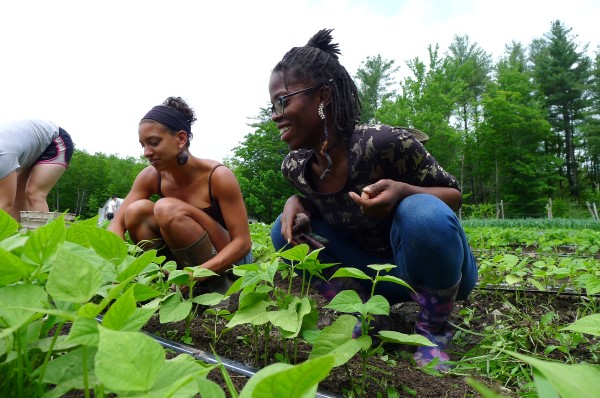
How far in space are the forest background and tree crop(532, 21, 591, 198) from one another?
0.07 metres

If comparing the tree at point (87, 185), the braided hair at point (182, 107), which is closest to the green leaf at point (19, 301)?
the braided hair at point (182, 107)

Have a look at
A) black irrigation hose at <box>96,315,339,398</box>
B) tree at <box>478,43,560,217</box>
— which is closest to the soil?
black irrigation hose at <box>96,315,339,398</box>

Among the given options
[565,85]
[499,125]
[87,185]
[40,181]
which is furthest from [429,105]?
[87,185]

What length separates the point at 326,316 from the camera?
1.74 meters

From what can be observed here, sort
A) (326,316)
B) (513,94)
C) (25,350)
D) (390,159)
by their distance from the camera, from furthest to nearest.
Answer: (513,94) < (326,316) < (390,159) < (25,350)

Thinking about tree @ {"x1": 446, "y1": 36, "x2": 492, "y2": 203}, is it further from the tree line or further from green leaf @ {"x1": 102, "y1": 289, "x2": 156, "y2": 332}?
green leaf @ {"x1": 102, "y1": 289, "x2": 156, "y2": 332}

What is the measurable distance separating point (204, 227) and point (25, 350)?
1.52 m

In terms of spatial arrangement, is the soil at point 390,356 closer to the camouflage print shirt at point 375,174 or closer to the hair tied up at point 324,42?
Result: the camouflage print shirt at point 375,174

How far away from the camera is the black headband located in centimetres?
210

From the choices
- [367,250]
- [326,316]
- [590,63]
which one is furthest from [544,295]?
[590,63]

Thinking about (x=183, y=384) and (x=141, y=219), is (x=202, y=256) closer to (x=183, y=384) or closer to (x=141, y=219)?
(x=141, y=219)

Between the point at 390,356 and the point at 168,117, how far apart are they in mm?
1522

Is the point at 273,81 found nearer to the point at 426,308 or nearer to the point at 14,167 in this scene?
the point at 426,308

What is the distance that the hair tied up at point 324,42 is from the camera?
1.73 metres
